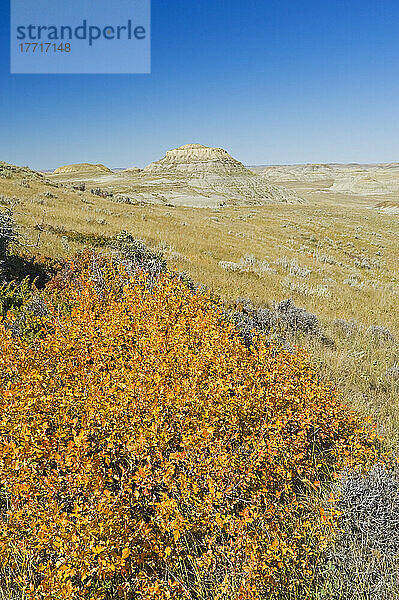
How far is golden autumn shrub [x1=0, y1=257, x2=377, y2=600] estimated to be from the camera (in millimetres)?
2703

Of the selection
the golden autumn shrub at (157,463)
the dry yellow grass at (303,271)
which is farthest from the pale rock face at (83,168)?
the golden autumn shrub at (157,463)

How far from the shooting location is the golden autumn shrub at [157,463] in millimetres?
2703

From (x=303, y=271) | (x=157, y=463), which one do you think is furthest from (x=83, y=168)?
(x=157, y=463)

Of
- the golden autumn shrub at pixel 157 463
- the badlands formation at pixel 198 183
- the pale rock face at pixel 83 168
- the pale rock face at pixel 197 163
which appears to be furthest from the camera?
the pale rock face at pixel 83 168

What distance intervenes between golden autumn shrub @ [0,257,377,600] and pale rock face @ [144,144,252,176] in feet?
290

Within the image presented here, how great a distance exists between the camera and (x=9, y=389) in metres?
3.43

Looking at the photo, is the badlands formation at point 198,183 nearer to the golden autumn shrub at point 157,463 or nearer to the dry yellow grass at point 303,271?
the dry yellow grass at point 303,271

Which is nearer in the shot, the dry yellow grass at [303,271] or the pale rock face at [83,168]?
the dry yellow grass at [303,271]

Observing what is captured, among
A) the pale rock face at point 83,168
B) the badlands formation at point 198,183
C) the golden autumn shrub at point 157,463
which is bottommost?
the golden autumn shrub at point 157,463

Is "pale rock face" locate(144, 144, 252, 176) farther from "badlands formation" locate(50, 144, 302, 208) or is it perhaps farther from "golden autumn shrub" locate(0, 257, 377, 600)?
"golden autumn shrub" locate(0, 257, 377, 600)

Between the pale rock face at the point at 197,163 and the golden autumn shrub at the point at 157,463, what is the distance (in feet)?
290

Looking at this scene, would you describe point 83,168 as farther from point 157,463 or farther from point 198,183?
point 157,463

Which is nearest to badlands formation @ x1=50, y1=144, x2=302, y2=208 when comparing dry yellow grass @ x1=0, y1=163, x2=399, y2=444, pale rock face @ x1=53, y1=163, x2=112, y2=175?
dry yellow grass @ x1=0, y1=163, x2=399, y2=444

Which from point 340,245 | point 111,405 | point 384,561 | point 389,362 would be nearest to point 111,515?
point 111,405
